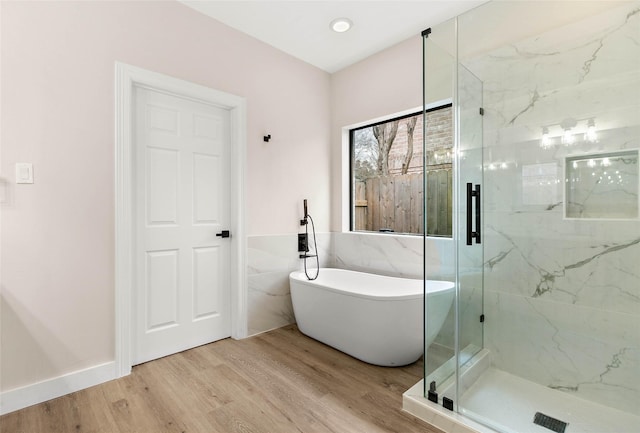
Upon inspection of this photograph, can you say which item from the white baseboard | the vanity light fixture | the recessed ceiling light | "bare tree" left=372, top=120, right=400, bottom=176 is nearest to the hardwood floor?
the white baseboard

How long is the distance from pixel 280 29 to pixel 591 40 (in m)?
2.23

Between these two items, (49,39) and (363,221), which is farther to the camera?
(363,221)

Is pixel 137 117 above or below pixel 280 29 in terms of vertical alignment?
below

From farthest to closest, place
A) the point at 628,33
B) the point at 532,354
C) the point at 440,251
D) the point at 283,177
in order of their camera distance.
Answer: the point at 283,177 < the point at 532,354 < the point at 440,251 < the point at 628,33

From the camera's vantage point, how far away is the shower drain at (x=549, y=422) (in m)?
1.64

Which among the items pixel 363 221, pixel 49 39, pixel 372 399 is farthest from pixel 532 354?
pixel 49 39

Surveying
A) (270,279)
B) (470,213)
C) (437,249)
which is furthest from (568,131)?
(270,279)

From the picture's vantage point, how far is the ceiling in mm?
2416

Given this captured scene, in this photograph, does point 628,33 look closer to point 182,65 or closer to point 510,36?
point 510,36

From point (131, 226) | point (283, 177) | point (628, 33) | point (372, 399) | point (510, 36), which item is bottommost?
point (372, 399)

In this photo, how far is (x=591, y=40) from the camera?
1912mm

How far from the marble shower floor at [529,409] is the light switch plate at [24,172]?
2.73 metres

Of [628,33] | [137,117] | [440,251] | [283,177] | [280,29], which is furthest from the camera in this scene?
[283,177]

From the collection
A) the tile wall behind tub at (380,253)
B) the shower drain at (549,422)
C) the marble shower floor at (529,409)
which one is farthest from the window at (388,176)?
the shower drain at (549,422)
